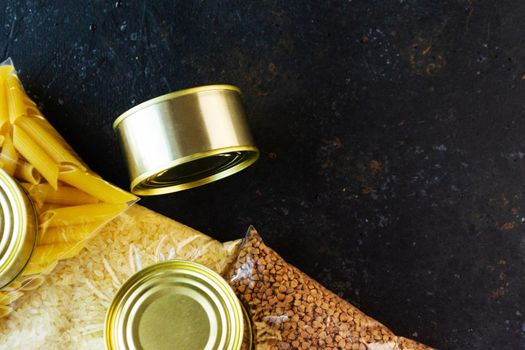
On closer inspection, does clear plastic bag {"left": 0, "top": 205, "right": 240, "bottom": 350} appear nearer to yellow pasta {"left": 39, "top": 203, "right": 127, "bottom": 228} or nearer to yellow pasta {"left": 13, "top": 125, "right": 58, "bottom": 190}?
yellow pasta {"left": 39, "top": 203, "right": 127, "bottom": 228}

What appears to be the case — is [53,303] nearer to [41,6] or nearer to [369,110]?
[41,6]

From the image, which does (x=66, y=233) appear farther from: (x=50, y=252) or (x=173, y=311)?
(x=173, y=311)

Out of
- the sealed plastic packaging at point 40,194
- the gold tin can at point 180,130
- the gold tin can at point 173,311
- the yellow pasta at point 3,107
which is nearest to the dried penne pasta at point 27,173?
the sealed plastic packaging at point 40,194

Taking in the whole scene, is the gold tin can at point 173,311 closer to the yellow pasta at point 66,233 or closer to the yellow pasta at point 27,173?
the yellow pasta at point 66,233

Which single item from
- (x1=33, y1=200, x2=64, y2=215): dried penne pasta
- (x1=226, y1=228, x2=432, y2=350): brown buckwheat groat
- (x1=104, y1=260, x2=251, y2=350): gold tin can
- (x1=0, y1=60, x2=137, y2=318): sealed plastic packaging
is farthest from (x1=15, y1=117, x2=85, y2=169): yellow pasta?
(x1=226, y1=228, x2=432, y2=350): brown buckwheat groat

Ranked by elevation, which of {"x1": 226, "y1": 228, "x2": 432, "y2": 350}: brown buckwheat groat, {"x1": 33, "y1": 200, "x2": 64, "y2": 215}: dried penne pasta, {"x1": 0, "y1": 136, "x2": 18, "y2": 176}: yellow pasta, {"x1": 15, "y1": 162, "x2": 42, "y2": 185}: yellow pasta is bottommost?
{"x1": 226, "y1": 228, "x2": 432, "y2": 350}: brown buckwheat groat

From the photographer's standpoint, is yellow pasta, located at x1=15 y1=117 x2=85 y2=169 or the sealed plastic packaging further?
yellow pasta, located at x1=15 y1=117 x2=85 y2=169
